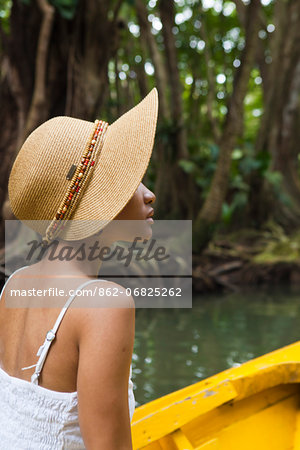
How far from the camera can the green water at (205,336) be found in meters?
3.84

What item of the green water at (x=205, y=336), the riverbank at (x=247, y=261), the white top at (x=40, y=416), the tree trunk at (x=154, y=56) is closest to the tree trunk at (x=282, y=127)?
the riverbank at (x=247, y=261)

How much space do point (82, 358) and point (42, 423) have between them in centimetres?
18

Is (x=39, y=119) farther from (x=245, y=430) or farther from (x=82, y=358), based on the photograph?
(x=82, y=358)

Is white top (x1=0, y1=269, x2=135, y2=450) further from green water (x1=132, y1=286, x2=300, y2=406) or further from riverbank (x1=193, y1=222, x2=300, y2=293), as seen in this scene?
riverbank (x1=193, y1=222, x2=300, y2=293)

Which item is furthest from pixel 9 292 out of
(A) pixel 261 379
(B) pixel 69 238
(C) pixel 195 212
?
(C) pixel 195 212

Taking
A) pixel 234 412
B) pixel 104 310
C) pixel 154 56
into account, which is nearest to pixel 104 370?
pixel 104 310

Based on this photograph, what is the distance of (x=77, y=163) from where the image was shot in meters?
0.94

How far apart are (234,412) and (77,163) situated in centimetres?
128

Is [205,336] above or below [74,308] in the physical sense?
below

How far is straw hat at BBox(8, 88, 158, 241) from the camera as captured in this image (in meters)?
0.94

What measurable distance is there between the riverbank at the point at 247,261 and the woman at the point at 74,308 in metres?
6.28

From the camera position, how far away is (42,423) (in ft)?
3.05

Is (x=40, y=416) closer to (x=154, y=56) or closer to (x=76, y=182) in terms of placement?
(x=76, y=182)

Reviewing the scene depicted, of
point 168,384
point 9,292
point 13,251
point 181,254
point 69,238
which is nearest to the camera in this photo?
point 69,238
